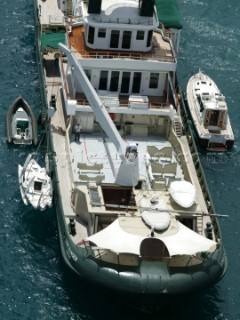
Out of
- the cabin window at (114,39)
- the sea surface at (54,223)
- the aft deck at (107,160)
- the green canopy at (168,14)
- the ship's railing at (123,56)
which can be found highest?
the cabin window at (114,39)

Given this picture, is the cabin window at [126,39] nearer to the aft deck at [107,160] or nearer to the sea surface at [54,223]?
the aft deck at [107,160]

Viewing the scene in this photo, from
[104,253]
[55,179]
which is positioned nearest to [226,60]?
[55,179]

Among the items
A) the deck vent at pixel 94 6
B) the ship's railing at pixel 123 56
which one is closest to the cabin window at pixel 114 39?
the ship's railing at pixel 123 56

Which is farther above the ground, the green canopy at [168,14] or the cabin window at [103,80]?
the green canopy at [168,14]

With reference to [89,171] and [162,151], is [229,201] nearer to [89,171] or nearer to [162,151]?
[162,151]

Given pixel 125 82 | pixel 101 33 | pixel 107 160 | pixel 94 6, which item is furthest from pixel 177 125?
pixel 94 6

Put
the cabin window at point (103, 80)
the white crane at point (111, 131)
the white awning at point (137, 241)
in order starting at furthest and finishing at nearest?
the cabin window at point (103, 80), the white crane at point (111, 131), the white awning at point (137, 241)

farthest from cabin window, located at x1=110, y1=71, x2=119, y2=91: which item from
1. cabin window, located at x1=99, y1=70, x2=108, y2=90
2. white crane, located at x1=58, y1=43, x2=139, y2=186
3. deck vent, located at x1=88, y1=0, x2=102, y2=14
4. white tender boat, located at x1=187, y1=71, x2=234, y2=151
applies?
white tender boat, located at x1=187, y1=71, x2=234, y2=151
